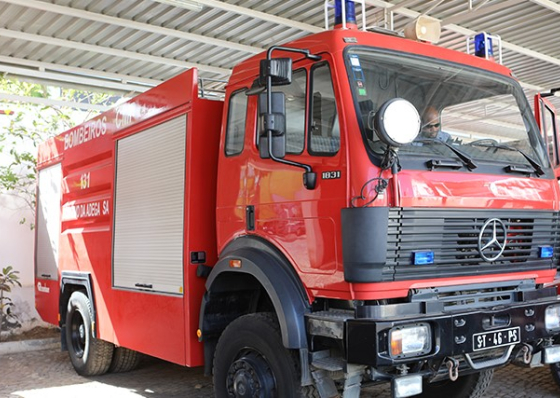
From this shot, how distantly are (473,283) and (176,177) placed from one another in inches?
92.5

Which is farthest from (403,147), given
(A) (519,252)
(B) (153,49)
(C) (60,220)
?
(B) (153,49)

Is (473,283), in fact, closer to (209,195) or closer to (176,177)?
(209,195)

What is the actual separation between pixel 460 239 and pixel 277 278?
110cm

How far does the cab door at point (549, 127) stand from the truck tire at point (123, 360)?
449 cm

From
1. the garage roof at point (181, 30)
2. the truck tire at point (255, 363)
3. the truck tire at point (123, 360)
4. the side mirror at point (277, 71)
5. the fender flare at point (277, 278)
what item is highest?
the garage roof at point (181, 30)

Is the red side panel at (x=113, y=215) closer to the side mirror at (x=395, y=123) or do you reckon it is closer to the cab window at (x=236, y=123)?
the cab window at (x=236, y=123)

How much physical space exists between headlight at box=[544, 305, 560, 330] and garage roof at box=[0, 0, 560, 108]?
153 inches

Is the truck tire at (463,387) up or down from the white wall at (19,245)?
down

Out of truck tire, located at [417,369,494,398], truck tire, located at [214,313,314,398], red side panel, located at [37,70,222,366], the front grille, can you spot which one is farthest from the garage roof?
truck tire, located at [214,313,314,398]

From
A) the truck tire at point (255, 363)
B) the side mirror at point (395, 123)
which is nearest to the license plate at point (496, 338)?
the truck tire at point (255, 363)

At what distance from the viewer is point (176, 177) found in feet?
16.0

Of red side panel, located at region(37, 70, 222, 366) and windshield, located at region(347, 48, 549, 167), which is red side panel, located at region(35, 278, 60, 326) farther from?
windshield, located at region(347, 48, 549, 167)

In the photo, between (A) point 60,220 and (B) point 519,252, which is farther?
(A) point 60,220

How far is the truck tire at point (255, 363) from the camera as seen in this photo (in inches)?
147
